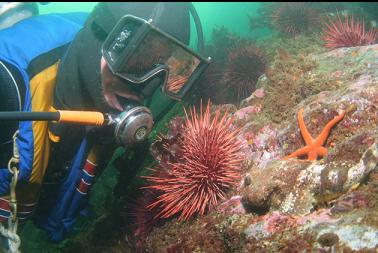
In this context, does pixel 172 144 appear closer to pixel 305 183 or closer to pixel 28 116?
pixel 305 183

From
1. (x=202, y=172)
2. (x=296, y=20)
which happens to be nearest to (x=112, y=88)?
(x=202, y=172)

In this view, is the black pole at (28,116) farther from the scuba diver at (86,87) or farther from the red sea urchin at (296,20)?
the red sea urchin at (296,20)

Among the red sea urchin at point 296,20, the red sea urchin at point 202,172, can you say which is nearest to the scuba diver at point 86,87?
the red sea urchin at point 202,172

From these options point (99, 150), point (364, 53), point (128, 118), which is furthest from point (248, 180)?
point (364, 53)

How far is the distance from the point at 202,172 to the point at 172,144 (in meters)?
0.75

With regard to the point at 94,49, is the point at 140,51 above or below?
above

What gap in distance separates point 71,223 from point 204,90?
377 cm

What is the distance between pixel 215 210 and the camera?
11.6 feet

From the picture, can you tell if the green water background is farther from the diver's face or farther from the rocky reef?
the diver's face

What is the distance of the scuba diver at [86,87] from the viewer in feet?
10.3

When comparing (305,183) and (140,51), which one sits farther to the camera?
(140,51)

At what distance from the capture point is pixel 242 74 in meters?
6.74

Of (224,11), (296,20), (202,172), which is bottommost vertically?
(224,11)

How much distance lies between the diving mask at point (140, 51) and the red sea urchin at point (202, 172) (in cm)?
64
